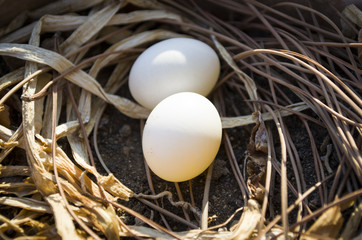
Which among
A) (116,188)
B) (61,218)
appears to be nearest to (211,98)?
(116,188)

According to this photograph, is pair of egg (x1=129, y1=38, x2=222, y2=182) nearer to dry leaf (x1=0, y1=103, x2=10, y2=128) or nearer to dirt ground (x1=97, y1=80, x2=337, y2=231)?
dirt ground (x1=97, y1=80, x2=337, y2=231)

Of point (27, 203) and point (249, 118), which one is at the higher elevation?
point (249, 118)

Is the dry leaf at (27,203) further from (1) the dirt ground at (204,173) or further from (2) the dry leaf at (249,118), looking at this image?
(2) the dry leaf at (249,118)

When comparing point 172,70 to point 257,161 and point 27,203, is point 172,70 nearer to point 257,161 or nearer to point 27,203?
→ point 257,161

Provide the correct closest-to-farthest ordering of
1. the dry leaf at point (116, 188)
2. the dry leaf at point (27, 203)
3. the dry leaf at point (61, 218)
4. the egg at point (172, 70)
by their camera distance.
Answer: the dry leaf at point (61, 218)
the dry leaf at point (27, 203)
the dry leaf at point (116, 188)
the egg at point (172, 70)

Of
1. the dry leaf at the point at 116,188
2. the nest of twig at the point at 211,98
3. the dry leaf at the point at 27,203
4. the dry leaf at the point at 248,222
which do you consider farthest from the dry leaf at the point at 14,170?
the dry leaf at the point at 248,222

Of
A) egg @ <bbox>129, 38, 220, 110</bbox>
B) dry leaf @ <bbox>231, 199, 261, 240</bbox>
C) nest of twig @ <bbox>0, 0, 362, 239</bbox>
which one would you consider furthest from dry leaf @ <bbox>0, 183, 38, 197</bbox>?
dry leaf @ <bbox>231, 199, 261, 240</bbox>

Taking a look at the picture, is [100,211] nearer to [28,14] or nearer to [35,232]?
[35,232]

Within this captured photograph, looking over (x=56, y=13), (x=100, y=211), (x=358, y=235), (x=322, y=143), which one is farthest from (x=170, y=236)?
(x=56, y=13)

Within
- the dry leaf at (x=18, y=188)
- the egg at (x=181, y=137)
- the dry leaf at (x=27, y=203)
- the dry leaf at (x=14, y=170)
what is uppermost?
the egg at (x=181, y=137)
